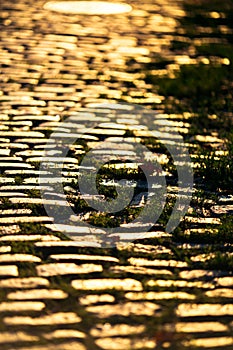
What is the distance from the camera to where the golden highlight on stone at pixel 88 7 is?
15492mm

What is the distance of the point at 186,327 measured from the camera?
16.0 feet

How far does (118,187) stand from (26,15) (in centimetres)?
841

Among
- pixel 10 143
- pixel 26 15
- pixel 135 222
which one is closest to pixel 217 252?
pixel 135 222

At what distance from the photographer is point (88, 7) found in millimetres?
15992

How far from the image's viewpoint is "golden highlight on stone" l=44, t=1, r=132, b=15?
50.8ft

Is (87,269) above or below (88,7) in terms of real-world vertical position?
above

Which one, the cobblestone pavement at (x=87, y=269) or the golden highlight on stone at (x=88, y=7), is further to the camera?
the golden highlight on stone at (x=88, y=7)

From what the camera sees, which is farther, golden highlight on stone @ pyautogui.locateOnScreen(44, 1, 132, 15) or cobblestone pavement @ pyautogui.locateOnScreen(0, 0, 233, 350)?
golden highlight on stone @ pyautogui.locateOnScreen(44, 1, 132, 15)

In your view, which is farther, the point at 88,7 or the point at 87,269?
the point at 88,7

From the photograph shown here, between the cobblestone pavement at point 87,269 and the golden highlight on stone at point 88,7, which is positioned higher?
the cobblestone pavement at point 87,269

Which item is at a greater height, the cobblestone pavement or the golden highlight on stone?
the cobblestone pavement

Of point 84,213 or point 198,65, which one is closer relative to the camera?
point 84,213

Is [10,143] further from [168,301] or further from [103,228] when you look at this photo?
[168,301]

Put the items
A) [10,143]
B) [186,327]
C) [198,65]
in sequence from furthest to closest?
1. [198,65]
2. [10,143]
3. [186,327]
